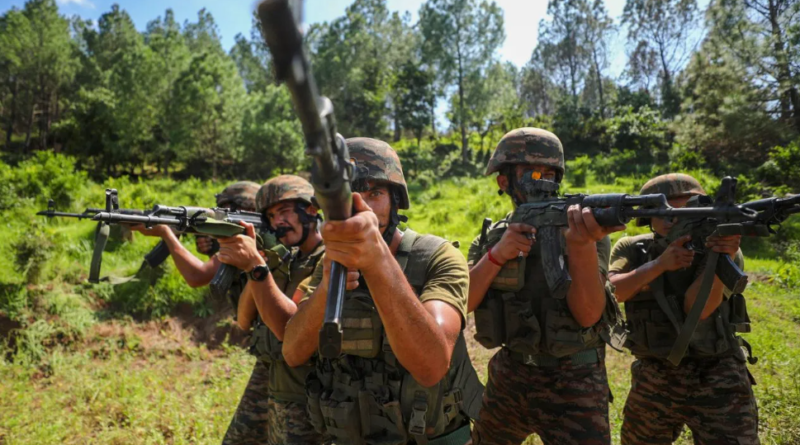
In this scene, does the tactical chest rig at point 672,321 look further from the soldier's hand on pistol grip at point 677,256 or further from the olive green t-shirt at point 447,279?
the olive green t-shirt at point 447,279

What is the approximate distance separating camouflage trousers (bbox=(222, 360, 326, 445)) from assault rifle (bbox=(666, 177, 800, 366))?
228 centimetres

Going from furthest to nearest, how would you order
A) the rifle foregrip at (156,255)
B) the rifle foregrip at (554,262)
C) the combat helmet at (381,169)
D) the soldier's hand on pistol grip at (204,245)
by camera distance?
1. the rifle foregrip at (156,255)
2. the soldier's hand on pistol grip at (204,245)
3. the rifle foregrip at (554,262)
4. the combat helmet at (381,169)

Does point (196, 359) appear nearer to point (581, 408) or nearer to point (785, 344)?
point (581, 408)

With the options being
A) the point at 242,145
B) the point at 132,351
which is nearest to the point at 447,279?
the point at 132,351

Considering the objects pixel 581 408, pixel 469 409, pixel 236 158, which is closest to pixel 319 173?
pixel 469 409

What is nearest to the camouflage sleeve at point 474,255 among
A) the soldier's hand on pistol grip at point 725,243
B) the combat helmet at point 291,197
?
the combat helmet at point 291,197

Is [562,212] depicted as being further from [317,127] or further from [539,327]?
[317,127]

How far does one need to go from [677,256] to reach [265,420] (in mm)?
2982

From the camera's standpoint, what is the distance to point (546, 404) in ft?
9.17

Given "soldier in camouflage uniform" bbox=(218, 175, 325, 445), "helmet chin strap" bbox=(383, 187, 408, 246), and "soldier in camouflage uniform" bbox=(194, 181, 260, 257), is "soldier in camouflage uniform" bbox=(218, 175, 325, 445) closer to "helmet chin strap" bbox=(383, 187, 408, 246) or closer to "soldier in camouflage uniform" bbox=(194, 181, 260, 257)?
"helmet chin strap" bbox=(383, 187, 408, 246)

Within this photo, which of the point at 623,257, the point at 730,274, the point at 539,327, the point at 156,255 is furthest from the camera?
the point at 156,255

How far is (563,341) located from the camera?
2766mm

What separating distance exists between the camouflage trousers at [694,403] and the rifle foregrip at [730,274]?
638 mm

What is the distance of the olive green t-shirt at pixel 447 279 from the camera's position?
1994 millimetres
